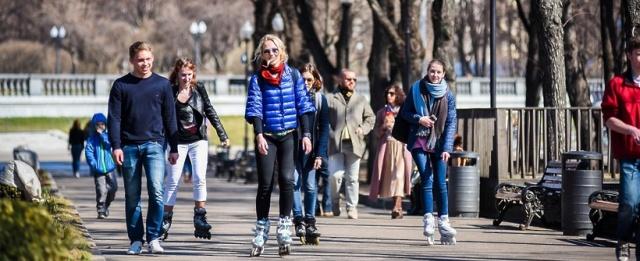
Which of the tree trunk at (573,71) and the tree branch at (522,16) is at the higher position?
the tree branch at (522,16)

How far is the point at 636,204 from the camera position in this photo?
521 inches

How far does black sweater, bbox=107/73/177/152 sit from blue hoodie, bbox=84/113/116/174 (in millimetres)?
7157

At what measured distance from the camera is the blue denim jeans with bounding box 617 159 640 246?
13156 mm

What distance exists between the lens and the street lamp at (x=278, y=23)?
39309 mm

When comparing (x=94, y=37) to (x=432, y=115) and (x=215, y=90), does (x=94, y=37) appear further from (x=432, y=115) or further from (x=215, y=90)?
(x=432, y=115)

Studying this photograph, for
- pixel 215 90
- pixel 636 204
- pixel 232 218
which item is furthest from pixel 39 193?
pixel 215 90

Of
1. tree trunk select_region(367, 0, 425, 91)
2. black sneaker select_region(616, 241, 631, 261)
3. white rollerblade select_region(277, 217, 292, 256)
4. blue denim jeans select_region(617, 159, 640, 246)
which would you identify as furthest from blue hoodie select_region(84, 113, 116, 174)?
blue denim jeans select_region(617, 159, 640, 246)

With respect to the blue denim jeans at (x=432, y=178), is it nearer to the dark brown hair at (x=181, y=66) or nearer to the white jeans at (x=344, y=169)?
the dark brown hair at (x=181, y=66)

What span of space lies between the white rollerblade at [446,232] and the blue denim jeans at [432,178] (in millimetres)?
71

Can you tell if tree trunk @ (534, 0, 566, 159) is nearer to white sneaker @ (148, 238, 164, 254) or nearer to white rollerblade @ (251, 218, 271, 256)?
white rollerblade @ (251, 218, 271, 256)

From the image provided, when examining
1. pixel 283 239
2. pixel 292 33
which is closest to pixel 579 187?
pixel 283 239

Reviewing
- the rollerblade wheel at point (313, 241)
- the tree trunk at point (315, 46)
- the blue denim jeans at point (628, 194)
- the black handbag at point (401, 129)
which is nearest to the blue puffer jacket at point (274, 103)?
the rollerblade wheel at point (313, 241)

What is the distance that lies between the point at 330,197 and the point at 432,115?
5.41m

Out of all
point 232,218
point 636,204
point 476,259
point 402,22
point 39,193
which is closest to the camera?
point 636,204
